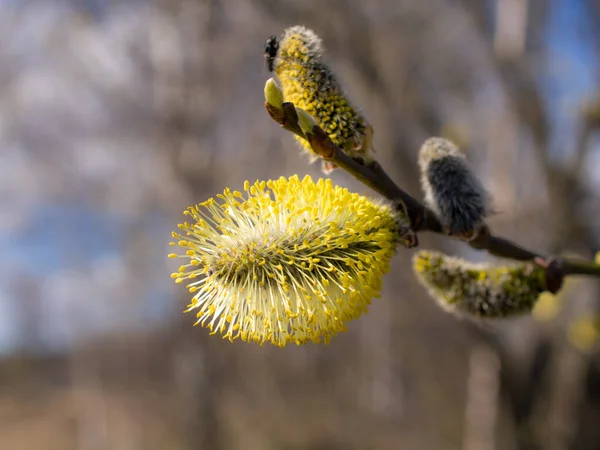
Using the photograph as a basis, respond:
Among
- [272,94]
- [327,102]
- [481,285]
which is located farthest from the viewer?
[481,285]

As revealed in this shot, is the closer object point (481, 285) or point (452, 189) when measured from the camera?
point (452, 189)

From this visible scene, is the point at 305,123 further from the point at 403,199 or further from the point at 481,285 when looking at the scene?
the point at 481,285

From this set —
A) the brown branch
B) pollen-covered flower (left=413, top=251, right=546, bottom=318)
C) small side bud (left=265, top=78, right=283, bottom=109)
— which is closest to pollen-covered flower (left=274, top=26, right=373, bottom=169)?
the brown branch

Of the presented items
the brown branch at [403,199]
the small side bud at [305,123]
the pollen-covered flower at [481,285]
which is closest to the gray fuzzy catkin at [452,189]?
the brown branch at [403,199]

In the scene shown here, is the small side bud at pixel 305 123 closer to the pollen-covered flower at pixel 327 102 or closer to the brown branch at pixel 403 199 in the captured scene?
the brown branch at pixel 403 199

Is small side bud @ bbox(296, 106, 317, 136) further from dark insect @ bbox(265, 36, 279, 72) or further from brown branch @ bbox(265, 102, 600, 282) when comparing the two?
dark insect @ bbox(265, 36, 279, 72)

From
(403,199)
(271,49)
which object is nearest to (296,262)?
(403,199)

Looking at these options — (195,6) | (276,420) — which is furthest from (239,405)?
(195,6)

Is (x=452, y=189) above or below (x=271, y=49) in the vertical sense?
below

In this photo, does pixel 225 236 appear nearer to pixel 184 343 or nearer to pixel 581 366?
pixel 581 366
